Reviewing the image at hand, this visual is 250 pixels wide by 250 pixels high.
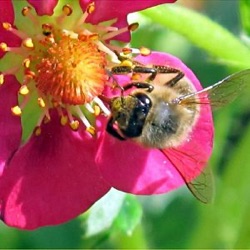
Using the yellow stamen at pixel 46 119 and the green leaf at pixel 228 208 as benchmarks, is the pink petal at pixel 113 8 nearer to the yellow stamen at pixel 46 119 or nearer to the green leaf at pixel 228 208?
the yellow stamen at pixel 46 119

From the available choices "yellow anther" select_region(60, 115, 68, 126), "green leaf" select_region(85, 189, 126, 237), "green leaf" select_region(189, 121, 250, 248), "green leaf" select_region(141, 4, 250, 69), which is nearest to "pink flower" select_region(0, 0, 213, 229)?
"yellow anther" select_region(60, 115, 68, 126)

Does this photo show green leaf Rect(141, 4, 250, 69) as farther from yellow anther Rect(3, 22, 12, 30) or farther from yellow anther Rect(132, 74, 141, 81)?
yellow anther Rect(3, 22, 12, 30)

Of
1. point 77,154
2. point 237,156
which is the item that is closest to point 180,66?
point 77,154

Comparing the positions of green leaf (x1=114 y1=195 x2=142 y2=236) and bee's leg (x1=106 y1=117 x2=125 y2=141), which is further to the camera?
green leaf (x1=114 y1=195 x2=142 y2=236)

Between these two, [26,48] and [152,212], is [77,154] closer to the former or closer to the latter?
[26,48]

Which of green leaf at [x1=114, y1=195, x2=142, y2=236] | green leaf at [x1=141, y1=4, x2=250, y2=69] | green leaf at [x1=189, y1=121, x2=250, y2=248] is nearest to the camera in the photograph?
green leaf at [x1=141, y1=4, x2=250, y2=69]

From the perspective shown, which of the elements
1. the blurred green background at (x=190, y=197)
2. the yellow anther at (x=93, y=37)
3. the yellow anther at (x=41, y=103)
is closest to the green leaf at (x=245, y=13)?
the blurred green background at (x=190, y=197)

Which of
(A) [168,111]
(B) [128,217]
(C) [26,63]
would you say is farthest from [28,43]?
(B) [128,217]
